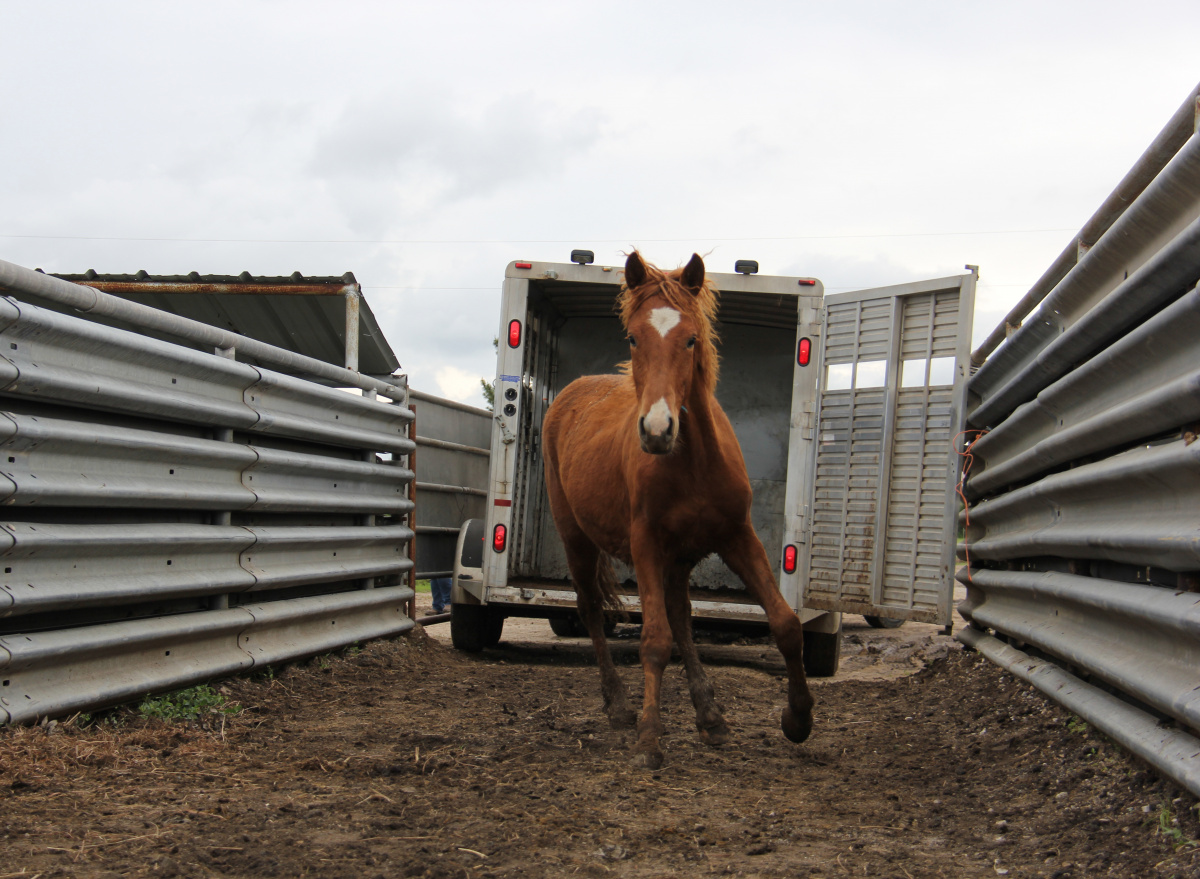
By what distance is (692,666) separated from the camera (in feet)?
16.7

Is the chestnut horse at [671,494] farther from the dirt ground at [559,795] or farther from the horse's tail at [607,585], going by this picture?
the horse's tail at [607,585]

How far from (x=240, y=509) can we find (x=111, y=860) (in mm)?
2611

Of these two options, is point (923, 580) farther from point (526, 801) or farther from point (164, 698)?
point (164, 698)

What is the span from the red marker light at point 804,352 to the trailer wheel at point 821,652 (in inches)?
81.4

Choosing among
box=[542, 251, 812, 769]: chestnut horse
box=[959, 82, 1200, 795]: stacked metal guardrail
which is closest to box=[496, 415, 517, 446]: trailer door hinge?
box=[542, 251, 812, 769]: chestnut horse

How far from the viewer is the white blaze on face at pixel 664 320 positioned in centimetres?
411

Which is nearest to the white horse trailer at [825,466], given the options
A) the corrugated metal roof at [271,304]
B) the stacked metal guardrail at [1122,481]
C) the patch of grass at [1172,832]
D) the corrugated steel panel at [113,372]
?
the stacked metal guardrail at [1122,481]

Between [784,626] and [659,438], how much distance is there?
1.32m

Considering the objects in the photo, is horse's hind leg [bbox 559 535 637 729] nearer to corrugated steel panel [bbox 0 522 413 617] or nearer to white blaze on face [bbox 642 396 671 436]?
corrugated steel panel [bbox 0 522 413 617]

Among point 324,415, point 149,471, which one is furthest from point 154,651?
point 324,415

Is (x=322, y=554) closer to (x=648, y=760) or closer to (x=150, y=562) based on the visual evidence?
(x=150, y=562)

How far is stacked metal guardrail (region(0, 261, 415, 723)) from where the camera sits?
141 inches

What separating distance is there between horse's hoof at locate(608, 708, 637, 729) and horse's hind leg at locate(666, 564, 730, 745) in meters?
0.32

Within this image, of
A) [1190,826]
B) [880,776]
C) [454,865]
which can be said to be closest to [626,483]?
[880,776]
